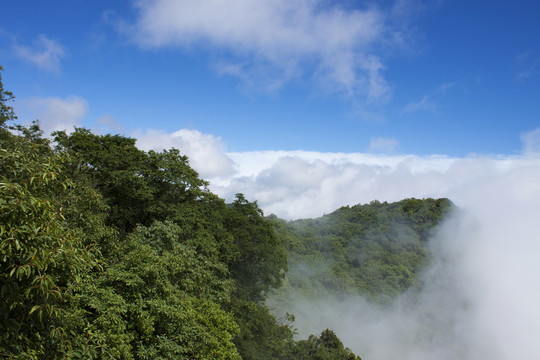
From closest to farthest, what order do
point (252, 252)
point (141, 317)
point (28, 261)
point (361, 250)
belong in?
point (28, 261)
point (141, 317)
point (252, 252)
point (361, 250)

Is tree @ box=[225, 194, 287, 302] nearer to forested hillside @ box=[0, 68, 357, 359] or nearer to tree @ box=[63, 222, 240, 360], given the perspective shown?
forested hillside @ box=[0, 68, 357, 359]

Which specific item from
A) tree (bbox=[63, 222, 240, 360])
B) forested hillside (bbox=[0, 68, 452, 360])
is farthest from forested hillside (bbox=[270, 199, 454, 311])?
tree (bbox=[63, 222, 240, 360])

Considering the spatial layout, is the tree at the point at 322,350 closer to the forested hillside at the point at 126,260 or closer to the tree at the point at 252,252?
the forested hillside at the point at 126,260

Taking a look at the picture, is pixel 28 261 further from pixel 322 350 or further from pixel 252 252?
pixel 322 350

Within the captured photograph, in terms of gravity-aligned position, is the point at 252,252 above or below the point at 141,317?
above

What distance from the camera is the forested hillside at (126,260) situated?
406 centimetres

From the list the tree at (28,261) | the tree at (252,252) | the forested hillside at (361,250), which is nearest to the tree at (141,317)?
the tree at (28,261)

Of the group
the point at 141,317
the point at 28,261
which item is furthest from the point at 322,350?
the point at 28,261

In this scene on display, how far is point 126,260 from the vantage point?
8875mm

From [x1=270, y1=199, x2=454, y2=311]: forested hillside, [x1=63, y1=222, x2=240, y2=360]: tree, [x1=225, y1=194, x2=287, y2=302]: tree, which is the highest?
[x1=270, y1=199, x2=454, y2=311]: forested hillside

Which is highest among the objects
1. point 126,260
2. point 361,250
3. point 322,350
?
point 361,250

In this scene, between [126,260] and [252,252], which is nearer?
[126,260]

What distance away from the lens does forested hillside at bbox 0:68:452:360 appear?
406 cm

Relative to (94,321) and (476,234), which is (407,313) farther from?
(94,321)
